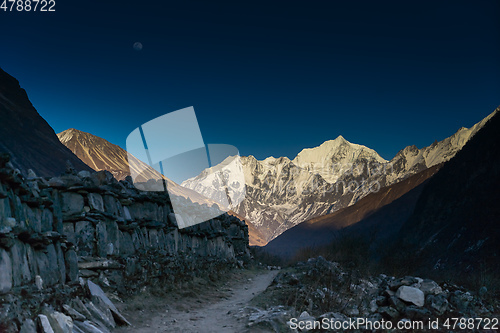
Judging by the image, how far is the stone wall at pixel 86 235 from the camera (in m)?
6.61

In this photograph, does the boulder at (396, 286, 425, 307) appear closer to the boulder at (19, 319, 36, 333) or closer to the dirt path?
the dirt path

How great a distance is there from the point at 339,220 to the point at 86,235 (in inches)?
4636

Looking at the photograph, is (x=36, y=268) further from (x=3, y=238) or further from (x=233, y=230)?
(x=233, y=230)

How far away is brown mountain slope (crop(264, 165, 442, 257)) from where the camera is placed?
10162 centimetres

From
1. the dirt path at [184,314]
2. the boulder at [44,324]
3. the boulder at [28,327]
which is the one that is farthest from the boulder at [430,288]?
the boulder at [28,327]

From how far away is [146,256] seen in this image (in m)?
14.4

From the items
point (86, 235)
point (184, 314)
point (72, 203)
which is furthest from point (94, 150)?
point (184, 314)

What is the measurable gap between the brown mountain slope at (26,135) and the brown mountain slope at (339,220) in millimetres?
56080

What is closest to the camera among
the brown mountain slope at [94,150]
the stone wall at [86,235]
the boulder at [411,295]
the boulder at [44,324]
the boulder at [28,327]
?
the boulder at [28,327]

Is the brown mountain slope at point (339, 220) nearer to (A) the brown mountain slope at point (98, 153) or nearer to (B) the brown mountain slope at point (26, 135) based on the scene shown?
(A) the brown mountain slope at point (98, 153)

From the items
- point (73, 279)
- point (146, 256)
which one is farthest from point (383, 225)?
Result: point (73, 279)

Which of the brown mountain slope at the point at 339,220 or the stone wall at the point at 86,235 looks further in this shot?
the brown mountain slope at the point at 339,220

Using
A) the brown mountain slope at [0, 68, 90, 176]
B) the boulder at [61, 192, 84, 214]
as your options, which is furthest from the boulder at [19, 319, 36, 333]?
the brown mountain slope at [0, 68, 90, 176]

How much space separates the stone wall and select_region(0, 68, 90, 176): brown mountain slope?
43.0m
